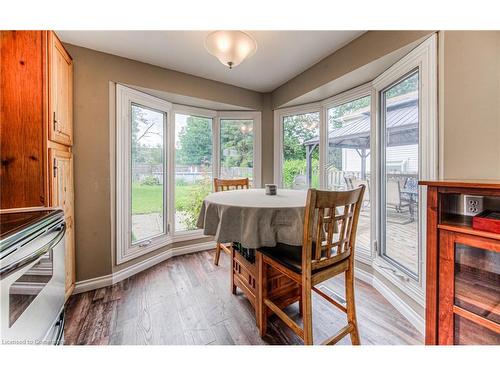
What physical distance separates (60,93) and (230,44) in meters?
1.41

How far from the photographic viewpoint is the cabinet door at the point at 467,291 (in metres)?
0.95

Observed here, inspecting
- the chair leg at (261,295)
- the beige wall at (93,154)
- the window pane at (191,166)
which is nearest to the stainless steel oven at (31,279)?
the chair leg at (261,295)

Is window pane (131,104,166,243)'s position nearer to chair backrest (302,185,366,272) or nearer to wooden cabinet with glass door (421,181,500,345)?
chair backrest (302,185,366,272)

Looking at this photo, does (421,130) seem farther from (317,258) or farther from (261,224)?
(261,224)

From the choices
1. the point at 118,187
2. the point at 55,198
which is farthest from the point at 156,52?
the point at 55,198

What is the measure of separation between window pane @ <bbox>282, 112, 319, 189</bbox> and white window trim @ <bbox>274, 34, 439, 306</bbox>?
0.14m

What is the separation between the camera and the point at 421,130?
148 centimetres

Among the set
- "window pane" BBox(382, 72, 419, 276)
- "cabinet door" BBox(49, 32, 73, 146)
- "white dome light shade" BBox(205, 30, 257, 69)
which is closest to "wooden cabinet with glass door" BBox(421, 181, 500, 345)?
"window pane" BBox(382, 72, 419, 276)

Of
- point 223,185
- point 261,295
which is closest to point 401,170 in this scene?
point 261,295
